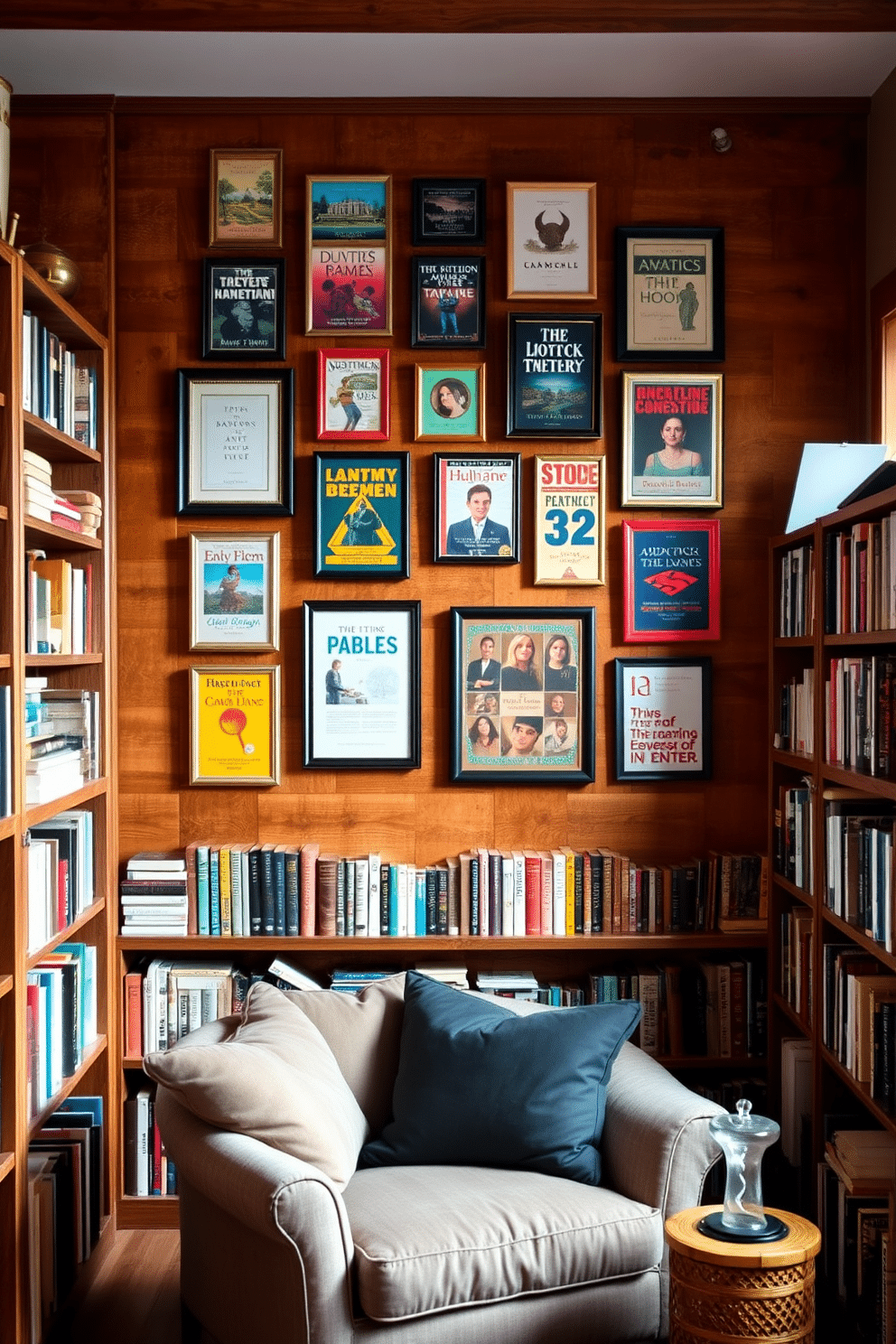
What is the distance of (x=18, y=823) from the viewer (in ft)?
8.32

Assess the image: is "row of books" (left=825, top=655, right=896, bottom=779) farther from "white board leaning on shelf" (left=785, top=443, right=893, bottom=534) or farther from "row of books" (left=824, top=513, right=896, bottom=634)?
"white board leaning on shelf" (left=785, top=443, right=893, bottom=534)

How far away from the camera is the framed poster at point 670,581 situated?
11.6ft

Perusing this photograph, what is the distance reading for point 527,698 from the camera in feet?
11.7

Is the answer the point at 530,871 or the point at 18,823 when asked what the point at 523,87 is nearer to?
the point at 530,871

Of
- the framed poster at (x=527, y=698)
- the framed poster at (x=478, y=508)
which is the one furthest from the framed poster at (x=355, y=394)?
the framed poster at (x=527, y=698)

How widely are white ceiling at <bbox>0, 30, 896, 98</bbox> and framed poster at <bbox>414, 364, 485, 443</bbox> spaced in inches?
31.3

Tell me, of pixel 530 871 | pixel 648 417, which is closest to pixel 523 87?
pixel 648 417

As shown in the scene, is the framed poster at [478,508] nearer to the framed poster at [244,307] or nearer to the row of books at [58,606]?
the framed poster at [244,307]

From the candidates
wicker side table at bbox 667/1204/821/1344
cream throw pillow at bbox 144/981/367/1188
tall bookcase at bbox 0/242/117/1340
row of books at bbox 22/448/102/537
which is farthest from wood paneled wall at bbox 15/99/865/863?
wicker side table at bbox 667/1204/821/1344

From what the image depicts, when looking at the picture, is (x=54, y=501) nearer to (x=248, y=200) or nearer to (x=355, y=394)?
(x=355, y=394)

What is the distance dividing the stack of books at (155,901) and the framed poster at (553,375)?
63.6 inches

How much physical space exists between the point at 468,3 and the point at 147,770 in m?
2.27

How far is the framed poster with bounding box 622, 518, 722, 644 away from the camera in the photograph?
139 inches

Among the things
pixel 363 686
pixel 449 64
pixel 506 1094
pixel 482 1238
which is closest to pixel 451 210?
pixel 449 64
